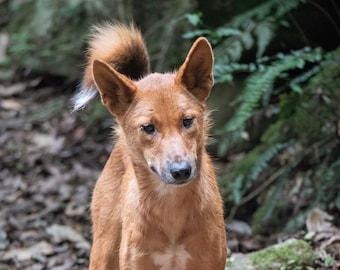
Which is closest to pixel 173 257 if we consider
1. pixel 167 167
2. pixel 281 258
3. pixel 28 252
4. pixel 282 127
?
pixel 167 167

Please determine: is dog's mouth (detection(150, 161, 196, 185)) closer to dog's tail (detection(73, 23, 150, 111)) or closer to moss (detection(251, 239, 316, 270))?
dog's tail (detection(73, 23, 150, 111))

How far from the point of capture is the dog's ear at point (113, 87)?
Result: 15.1ft

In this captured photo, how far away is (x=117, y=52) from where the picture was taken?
17.6ft

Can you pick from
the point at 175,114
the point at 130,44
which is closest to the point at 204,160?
the point at 175,114

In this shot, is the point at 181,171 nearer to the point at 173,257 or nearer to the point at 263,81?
the point at 173,257

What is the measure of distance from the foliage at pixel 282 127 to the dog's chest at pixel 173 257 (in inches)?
78.3

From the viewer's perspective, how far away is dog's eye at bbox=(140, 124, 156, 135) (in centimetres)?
448

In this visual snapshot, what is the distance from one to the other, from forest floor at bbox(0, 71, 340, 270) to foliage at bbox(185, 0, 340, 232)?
16.5 inches

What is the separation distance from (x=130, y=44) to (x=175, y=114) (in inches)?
43.7

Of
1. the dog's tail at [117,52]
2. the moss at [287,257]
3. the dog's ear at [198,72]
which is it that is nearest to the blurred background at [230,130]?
the moss at [287,257]

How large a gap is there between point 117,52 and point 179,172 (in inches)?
→ 55.7

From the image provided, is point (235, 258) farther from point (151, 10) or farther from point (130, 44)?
point (151, 10)

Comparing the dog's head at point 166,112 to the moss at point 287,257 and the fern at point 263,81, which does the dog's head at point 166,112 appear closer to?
the moss at point 287,257

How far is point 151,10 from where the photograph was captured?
31.4 ft
